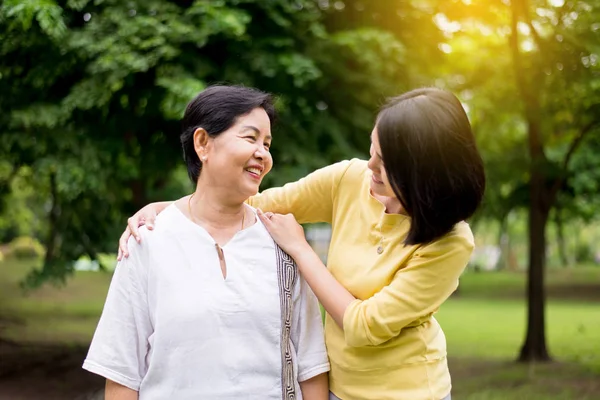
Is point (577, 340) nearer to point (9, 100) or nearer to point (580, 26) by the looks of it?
point (580, 26)

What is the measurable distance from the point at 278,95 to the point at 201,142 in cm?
473

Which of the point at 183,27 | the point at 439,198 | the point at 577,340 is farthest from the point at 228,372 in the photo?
the point at 577,340

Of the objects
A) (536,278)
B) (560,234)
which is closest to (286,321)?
(536,278)

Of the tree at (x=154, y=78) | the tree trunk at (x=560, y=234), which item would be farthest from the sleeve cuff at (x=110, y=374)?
the tree trunk at (x=560, y=234)

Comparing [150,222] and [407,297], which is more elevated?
[150,222]

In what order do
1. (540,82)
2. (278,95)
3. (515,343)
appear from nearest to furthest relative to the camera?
(278,95)
(540,82)
(515,343)

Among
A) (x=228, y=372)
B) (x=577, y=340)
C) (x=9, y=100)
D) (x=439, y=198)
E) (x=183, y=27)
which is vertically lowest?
(x=577, y=340)

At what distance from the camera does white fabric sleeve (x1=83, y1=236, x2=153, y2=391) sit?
2.16 m

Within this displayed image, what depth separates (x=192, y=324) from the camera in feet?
7.04

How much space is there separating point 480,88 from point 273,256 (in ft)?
32.9

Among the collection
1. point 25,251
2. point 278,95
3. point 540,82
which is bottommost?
point 25,251

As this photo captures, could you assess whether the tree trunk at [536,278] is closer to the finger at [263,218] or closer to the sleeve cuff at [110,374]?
the finger at [263,218]

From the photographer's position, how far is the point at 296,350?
7.72 ft

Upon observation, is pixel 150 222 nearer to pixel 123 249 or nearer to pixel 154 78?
Result: pixel 123 249
